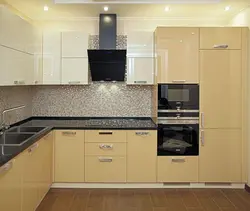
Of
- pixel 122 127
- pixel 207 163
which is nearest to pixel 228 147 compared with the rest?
pixel 207 163

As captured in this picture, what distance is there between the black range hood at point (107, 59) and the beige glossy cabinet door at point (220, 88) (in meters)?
1.17

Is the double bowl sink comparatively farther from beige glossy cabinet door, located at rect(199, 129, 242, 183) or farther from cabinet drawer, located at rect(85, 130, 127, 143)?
beige glossy cabinet door, located at rect(199, 129, 242, 183)

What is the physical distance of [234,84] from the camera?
13.3 feet

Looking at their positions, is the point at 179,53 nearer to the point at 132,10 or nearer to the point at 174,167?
the point at 132,10

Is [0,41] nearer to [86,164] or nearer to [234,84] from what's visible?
[86,164]

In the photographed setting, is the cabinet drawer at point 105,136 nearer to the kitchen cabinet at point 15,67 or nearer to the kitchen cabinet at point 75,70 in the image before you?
the kitchen cabinet at point 75,70

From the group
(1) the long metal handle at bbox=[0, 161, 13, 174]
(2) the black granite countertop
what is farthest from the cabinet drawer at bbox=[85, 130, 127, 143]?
(1) the long metal handle at bbox=[0, 161, 13, 174]

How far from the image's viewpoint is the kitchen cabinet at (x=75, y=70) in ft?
14.3

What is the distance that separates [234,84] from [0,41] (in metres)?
2.95

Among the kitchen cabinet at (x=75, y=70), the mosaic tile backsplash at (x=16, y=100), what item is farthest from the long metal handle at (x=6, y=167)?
the kitchen cabinet at (x=75, y=70)

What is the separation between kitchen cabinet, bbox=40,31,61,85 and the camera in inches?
171

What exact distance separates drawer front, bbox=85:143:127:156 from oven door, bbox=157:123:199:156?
0.50m

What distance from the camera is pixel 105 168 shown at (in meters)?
4.06

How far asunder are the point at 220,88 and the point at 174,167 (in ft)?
4.08
